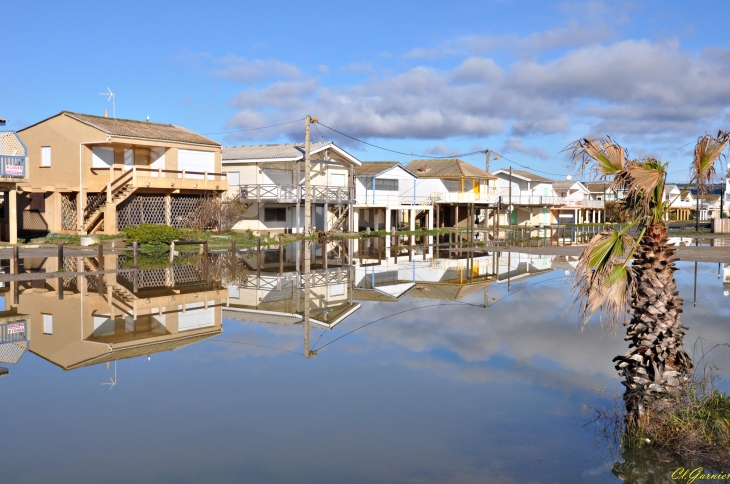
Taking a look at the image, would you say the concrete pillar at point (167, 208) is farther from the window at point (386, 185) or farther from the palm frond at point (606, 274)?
the palm frond at point (606, 274)

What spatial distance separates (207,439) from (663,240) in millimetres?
5836

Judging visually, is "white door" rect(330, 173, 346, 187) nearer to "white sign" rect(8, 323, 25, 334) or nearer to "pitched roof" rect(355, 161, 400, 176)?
"pitched roof" rect(355, 161, 400, 176)

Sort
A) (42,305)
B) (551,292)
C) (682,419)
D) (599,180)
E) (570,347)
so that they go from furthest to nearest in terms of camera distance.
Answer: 1. (551,292)
2. (42,305)
3. (570,347)
4. (599,180)
5. (682,419)

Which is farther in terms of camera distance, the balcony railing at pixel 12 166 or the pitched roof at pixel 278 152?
the pitched roof at pixel 278 152

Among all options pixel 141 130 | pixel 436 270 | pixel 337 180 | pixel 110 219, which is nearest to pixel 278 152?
pixel 337 180

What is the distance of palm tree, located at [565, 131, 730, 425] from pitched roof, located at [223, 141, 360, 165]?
3786cm

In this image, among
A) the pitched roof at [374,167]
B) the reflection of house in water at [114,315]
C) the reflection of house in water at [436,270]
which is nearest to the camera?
the reflection of house in water at [114,315]

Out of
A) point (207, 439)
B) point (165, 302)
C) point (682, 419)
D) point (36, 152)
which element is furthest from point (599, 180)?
point (36, 152)

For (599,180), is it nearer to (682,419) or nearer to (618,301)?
(618,301)

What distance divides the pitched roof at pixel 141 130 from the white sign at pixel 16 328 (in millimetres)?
25442

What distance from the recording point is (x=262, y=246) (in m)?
41.5

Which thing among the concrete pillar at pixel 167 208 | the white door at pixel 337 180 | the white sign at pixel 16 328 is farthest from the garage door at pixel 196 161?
the white sign at pixel 16 328

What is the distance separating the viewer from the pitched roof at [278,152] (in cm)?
4655

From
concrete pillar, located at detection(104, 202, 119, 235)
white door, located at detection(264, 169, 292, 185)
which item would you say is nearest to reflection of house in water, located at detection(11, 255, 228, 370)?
concrete pillar, located at detection(104, 202, 119, 235)
